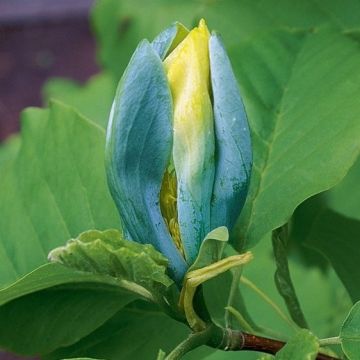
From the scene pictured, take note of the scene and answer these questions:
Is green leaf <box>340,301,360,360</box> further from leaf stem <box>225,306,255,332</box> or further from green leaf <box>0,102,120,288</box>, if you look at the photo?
green leaf <box>0,102,120,288</box>

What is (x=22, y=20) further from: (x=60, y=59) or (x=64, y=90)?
(x=64, y=90)

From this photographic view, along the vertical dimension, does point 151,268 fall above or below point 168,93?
below

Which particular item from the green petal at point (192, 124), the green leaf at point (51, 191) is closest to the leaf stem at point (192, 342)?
the green petal at point (192, 124)

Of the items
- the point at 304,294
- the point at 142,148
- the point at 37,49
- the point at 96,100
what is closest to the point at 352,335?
the point at 142,148

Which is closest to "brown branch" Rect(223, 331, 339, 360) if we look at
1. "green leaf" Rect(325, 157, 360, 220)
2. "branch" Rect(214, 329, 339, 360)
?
"branch" Rect(214, 329, 339, 360)

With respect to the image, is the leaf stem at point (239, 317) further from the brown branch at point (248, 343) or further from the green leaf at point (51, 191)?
the green leaf at point (51, 191)

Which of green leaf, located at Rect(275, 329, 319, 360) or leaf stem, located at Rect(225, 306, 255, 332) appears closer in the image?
green leaf, located at Rect(275, 329, 319, 360)

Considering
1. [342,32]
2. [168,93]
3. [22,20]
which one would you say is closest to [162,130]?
[168,93]

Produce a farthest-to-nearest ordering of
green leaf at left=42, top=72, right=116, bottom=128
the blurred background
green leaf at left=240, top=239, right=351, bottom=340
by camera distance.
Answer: the blurred background, green leaf at left=42, top=72, right=116, bottom=128, green leaf at left=240, top=239, right=351, bottom=340
